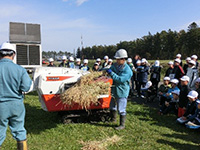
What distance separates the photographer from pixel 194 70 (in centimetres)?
671

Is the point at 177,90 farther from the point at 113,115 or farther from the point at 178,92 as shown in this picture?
the point at 113,115

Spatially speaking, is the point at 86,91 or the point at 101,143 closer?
the point at 101,143

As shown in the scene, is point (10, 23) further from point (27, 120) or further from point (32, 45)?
point (27, 120)

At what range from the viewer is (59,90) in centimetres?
446

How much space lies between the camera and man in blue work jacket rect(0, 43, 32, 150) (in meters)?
2.97

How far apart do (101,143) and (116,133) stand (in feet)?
2.37

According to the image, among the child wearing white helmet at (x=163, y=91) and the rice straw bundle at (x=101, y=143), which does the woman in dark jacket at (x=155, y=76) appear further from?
the rice straw bundle at (x=101, y=143)

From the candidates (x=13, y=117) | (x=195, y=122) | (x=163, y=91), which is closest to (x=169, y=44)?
(x=163, y=91)

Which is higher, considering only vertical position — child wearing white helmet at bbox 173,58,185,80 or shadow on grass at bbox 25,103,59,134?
child wearing white helmet at bbox 173,58,185,80

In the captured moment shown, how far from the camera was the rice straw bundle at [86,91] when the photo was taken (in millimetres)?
4129

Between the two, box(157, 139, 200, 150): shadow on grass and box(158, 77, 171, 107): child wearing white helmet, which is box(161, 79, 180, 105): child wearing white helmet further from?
box(157, 139, 200, 150): shadow on grass

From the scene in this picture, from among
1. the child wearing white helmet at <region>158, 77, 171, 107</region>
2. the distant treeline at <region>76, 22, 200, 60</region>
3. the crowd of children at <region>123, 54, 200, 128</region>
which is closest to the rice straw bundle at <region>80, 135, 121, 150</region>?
the crowd of children at <region>123, 54, 200, 128</region>

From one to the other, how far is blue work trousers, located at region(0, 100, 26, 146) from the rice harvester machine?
122cm

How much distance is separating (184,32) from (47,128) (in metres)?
42.6
